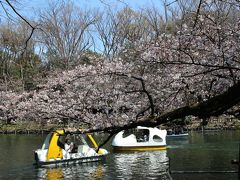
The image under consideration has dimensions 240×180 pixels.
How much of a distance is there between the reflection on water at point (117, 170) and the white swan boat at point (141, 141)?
9.36 ft

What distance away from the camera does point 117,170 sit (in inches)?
599

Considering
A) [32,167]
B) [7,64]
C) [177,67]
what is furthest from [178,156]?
[7,64]

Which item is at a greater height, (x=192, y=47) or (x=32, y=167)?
(x=192, y=47)

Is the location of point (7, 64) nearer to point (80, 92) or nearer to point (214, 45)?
point (80, 92)

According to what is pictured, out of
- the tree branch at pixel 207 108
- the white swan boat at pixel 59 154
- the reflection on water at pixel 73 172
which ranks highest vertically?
the tree branch at pixel 207 108

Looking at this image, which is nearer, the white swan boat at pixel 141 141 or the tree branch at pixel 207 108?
the tree branch at pixel 207 108

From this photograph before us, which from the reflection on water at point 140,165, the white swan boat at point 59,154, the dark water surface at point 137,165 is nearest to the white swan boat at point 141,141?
the reflection on water at point 140,165

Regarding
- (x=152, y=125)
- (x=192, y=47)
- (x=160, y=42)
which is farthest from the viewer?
(x=160, y=42)

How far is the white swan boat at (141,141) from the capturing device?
21.8m

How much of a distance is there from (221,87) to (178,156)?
10395mm

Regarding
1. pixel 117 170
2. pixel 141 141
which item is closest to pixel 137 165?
pixel 117 170

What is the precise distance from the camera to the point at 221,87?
8727 mm

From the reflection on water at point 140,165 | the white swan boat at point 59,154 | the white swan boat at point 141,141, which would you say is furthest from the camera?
the white swan boat at point 141,141

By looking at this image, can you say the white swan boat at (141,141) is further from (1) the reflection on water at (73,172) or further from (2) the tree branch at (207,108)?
(2) the tree branch at (207,108)
